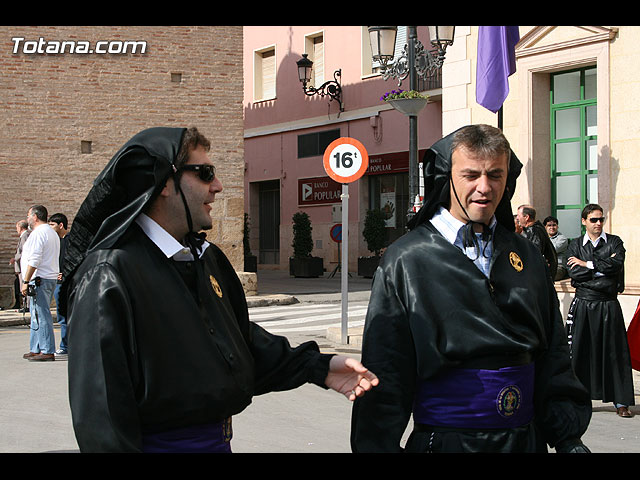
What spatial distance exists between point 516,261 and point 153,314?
1.31 meters

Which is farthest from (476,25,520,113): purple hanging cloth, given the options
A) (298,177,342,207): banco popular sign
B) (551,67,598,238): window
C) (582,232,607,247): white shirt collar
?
(298,177,342,207): banco popular sign

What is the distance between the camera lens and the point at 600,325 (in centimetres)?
834

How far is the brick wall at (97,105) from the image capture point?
1833 centimetres

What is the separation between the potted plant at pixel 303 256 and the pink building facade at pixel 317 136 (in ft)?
5.23

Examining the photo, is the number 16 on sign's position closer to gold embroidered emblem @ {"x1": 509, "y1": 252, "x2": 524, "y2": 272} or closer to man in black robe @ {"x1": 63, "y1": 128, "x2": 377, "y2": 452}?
gold embroidered emblem @ {"x1": 509, "y1": 252, "x2": 524, "y2": 272}

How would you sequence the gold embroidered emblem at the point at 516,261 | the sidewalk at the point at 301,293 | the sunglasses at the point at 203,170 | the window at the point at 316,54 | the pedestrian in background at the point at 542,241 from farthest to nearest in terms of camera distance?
1. the window at the point at 316,54
2. the sidewalk at the point at 301,293
3. the pedestrian in background at the point at 542,241
4. the gold embroidered emblem at the point at 516,261
5. the sunglasses at the point at 203,170

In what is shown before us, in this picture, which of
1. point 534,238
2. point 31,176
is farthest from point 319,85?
point 534,238

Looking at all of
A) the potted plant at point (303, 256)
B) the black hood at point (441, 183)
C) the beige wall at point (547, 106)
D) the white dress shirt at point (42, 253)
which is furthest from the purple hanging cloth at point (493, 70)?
the potted plant at point (303, 256)

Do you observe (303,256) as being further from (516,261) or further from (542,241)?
(516,261)

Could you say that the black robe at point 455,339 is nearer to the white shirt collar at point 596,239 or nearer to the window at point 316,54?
the white shirt collar at point 596,239

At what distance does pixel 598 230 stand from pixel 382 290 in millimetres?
5902

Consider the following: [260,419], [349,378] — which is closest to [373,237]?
[260,419]
